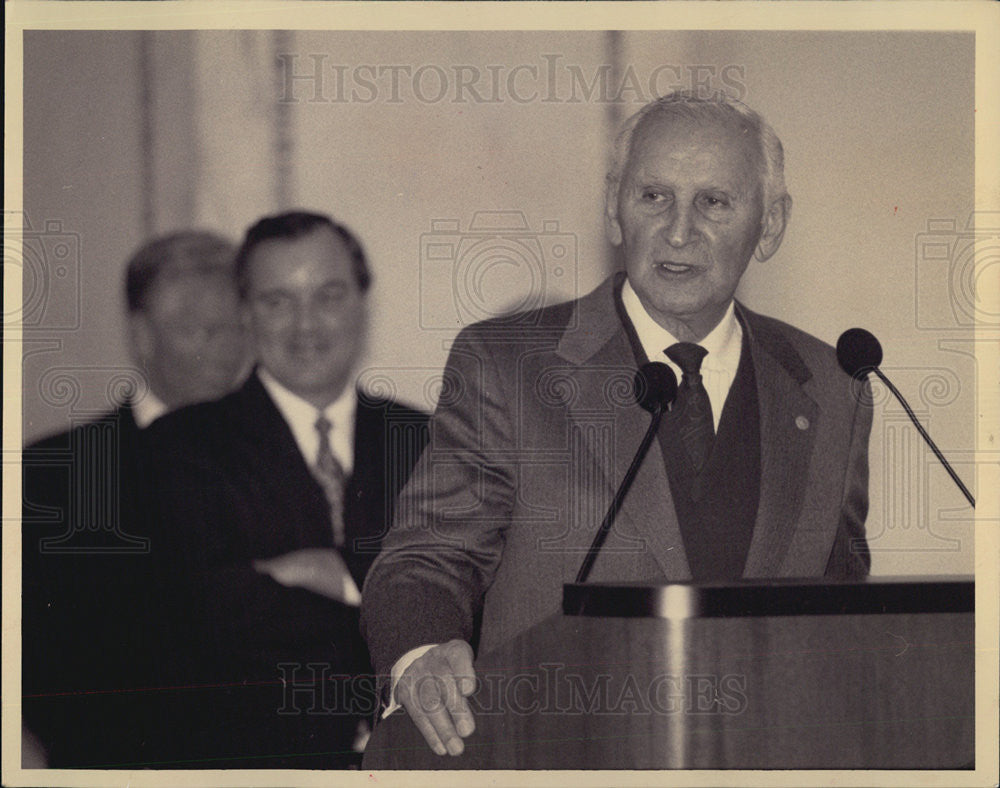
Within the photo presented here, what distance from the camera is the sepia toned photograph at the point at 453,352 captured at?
3.16m

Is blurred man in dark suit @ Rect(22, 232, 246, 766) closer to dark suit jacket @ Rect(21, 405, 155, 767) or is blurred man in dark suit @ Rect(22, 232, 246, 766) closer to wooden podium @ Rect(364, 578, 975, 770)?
dark suit jacket @ Rect(21, 405, 155, 767)

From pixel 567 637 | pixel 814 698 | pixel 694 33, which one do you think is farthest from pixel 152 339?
pixel 814 698

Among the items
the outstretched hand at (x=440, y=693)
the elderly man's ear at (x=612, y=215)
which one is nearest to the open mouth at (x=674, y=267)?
the elderly man's ear at (x=612, y=215)

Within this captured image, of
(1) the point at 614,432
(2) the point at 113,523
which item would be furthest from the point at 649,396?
(2) the point at 113,523

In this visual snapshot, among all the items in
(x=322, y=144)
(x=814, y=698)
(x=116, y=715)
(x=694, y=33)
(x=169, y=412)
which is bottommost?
(x=116, y=715)

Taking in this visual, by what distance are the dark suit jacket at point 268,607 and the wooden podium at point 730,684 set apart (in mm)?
206

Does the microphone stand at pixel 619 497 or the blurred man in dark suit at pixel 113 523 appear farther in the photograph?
the blurred man in dark suit at pixel 113 523

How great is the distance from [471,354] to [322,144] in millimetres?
688

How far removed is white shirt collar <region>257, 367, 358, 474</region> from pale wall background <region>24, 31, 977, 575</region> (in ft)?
0.33

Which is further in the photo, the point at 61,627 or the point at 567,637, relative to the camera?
the point at 61,627

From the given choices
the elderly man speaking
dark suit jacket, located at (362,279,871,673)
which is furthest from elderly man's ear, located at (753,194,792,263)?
dark suit jacket, located at (362,279,871,673)

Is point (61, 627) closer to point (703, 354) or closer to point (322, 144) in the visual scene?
point (322, 144)

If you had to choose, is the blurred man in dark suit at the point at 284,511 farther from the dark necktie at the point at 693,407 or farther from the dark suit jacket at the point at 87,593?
the dark necktie at the point at 693,407

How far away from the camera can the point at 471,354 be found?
3.24 m
